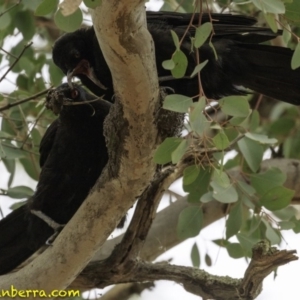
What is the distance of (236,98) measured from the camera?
2.23 metres

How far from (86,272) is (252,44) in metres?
1.32


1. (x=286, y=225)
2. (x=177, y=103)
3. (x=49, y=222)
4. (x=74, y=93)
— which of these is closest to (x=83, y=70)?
(x=74, y=93)

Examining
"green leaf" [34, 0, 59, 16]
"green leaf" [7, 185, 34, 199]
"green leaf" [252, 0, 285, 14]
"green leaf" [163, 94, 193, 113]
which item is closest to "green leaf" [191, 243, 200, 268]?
"green leaf" [7, 185, 34, 199]

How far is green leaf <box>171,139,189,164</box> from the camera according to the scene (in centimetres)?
214

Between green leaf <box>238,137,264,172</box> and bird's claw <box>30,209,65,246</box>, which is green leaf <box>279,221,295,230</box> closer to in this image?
green leaf <box>238,137,264,172</box>

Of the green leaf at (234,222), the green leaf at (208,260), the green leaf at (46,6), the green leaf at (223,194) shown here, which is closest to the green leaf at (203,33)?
the green leaf at (46,6)

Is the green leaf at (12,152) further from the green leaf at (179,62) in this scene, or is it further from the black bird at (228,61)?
the green leaf at (179,62)

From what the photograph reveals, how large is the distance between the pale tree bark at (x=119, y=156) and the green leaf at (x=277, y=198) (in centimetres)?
68

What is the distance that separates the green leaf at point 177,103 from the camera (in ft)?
7.07

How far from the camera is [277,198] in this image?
3.04 m

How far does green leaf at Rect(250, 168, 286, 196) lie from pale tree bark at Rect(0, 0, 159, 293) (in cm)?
74

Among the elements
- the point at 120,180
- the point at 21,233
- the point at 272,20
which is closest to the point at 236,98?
the point at 272,20

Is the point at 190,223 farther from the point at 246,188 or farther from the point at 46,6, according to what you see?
the point at 46,6

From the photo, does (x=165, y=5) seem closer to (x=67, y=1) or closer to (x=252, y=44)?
(x=252, y=44)
